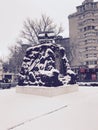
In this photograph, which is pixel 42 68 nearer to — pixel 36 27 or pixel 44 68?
pixel 44 68

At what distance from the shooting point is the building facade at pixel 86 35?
188ft

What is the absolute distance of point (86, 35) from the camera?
58906 mm

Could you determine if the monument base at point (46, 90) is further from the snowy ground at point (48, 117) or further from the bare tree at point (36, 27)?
the bare tree at point (36, 27)

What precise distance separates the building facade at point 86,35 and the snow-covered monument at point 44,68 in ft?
131

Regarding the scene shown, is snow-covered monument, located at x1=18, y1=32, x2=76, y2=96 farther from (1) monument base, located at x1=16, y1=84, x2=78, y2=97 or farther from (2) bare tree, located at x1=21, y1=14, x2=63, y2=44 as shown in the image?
(2) bare tree, located at x1=21, y1=14, x2=63, y2=44

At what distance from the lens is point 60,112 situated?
8.27 m

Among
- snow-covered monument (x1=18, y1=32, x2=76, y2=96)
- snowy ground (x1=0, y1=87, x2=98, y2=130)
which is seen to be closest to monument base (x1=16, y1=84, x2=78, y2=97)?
snow-covered monument (x1=18, y1=32, x2=76, y2=96)

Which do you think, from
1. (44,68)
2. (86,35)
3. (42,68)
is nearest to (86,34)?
(86,35)

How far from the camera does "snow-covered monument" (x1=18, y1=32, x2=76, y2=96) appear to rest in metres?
13.3

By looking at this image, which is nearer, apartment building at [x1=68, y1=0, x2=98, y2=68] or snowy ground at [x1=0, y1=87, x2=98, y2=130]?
snowy ground at [x1=0, y1=87, x2=98, y2=130]

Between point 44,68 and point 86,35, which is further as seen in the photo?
point 86,35

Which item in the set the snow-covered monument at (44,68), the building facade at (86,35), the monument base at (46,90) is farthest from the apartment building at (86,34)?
the monument base at (46,90)

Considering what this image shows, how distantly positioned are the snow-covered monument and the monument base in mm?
309

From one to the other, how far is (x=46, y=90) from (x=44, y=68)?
1.94 m
